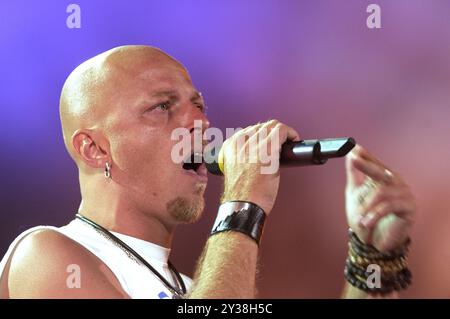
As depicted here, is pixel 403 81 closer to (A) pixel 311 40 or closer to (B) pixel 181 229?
(A) pixel 311 40

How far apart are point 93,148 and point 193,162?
0.84 ft

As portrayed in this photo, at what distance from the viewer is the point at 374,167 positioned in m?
1.55

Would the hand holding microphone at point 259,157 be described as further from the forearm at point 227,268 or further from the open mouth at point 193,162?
Answer: the open mouth at point 193,162

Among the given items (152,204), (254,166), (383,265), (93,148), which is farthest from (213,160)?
(383,265)

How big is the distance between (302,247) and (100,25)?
43.4 inches

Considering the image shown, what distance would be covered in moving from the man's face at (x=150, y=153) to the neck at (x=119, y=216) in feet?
0.07

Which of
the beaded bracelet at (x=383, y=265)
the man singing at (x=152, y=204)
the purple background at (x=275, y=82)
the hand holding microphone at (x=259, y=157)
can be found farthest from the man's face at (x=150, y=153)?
the purple background at (x=275, y=82)

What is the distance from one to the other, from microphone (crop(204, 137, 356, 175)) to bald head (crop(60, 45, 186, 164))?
1.74 ft

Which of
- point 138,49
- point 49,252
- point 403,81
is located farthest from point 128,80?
point 403,81

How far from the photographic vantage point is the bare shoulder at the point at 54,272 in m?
1.41

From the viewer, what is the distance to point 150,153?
1718 mm

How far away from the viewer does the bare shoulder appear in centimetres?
141

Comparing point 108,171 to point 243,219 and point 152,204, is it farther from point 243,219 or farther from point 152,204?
point 243,219

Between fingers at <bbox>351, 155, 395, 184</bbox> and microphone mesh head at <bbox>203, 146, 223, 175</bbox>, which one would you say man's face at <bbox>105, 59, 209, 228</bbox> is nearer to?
microphone mesh head at <bbox>203, 146, 223, 175</bbox>
